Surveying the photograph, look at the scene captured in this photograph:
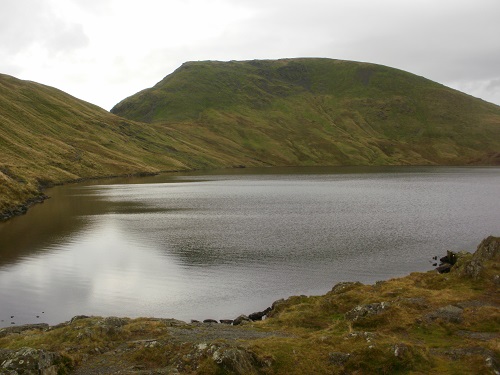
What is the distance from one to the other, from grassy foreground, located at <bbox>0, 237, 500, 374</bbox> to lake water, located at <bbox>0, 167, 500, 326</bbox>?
8589 millimetres

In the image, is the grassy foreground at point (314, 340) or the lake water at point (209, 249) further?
the lake water at point (209, 249)

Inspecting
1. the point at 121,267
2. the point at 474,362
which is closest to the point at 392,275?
the point at 474,362

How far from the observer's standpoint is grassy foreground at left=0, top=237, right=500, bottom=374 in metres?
19.4

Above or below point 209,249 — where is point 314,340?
above

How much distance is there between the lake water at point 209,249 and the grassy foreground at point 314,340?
8.59m

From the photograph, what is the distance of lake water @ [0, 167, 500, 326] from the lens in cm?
4044

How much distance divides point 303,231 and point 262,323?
41.6 metres

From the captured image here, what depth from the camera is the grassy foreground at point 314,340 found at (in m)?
19.4

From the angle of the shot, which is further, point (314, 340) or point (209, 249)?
point (209, 249)

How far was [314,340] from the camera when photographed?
22641 mm

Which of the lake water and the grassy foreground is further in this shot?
the lake water

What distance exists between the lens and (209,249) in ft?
193

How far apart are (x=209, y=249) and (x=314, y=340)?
37.3m

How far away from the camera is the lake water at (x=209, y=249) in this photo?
133 feet
